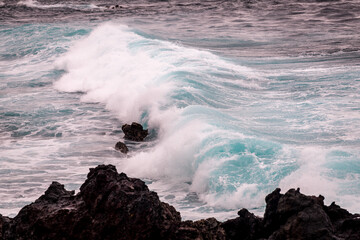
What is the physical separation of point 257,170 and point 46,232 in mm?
3376

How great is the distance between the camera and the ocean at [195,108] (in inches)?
283

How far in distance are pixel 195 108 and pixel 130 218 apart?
5.83m

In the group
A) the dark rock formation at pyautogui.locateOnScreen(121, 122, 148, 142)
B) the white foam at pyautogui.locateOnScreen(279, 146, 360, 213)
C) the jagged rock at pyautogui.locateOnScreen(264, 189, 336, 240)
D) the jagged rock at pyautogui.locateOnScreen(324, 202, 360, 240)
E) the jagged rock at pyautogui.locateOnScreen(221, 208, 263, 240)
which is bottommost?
the dark rock formation at pyautogui.locateOnScreen(121, 122, 148, 142)

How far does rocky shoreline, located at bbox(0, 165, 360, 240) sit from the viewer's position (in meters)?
4.22

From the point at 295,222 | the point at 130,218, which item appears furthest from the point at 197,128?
the point at 295,222

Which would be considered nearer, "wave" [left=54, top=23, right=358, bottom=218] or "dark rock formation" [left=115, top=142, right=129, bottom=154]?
"wave" [left=54, top=23, right=358, bottom=218]

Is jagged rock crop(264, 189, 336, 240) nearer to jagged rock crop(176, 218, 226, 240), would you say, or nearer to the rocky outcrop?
the rocky outcrop

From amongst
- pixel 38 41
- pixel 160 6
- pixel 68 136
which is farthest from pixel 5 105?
pixel 160 6

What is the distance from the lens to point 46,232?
15.2ft

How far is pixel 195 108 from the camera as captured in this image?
1012 cm

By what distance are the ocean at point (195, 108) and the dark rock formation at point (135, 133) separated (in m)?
0.18

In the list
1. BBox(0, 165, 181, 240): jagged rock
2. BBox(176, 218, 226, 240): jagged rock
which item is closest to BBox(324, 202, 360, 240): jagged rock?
BBox(176, 218, 226, 240): jagged rock

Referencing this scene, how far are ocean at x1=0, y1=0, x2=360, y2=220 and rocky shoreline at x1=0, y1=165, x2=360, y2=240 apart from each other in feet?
5.54

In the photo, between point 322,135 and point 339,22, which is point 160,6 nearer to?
point 339,22
